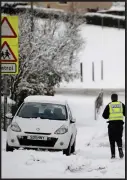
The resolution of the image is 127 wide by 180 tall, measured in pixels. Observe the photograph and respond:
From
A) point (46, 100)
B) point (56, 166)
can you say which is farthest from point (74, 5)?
point (56, 166)

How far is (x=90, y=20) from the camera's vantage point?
288ft

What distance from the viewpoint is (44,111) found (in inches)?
565

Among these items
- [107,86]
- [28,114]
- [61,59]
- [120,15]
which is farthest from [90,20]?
[28,114]

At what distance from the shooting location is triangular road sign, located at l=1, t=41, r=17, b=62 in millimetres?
12086

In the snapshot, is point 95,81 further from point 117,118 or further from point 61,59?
point 117,118

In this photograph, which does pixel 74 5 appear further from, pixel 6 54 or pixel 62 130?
pixel 6 54

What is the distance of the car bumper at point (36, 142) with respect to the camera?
1297 centimetres

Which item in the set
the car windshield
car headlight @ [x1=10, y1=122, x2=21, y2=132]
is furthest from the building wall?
car headlight @ [x1=10, y1=122, x2=21, y2=132]

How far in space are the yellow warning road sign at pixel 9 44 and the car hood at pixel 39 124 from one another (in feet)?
5.10

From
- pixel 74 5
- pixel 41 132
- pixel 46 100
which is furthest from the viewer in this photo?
pixel 74 5

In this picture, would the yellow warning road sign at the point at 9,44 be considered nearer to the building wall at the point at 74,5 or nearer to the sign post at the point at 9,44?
the sign post at the point at 9,44

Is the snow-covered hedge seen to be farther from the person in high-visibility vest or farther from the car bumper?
the car bumper

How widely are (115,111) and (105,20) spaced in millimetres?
76332

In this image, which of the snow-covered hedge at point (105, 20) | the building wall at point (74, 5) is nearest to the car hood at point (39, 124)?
the building wall at point (74, 5)
